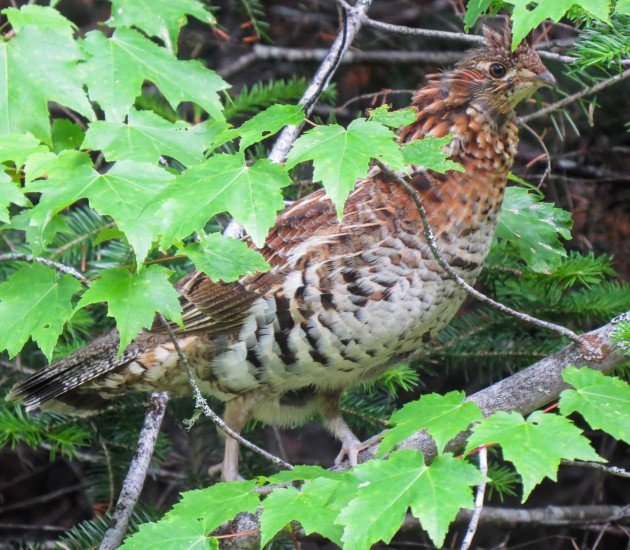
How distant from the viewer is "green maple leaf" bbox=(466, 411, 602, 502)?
202 centimetres

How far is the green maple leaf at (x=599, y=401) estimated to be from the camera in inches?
83.8

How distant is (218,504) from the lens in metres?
2.45

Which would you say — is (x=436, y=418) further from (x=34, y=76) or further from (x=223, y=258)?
(x=34, y=76)

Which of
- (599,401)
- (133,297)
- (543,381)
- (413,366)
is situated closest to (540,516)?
(413,366)

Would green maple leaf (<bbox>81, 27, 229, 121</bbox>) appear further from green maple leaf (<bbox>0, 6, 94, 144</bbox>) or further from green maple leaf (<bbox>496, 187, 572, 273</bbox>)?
green maple leaf (<bbox>496, 187, 572, 273</bbox>)

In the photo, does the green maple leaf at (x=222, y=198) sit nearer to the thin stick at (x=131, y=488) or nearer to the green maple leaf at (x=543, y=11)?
the green maple leaf at (x=543, y=11)

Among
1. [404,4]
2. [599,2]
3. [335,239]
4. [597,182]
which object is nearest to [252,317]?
[335,239]

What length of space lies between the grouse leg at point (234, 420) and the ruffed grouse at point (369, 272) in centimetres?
2

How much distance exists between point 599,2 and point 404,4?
3.17m

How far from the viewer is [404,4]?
18.3 ft

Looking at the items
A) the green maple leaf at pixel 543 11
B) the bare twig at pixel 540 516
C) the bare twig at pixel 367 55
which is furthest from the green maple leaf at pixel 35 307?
the bare twig at pixel 367 55

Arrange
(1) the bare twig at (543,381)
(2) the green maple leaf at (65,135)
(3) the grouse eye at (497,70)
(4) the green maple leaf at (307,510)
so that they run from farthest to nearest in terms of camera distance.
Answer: (3) the grouse eye at (497,70) < (2) the green maple leaf at (65,135) < (1) the bare twig at (543,381) < (4) the green maple leaf at (307,510)

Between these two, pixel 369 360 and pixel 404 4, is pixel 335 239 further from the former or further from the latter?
pixel 404 4

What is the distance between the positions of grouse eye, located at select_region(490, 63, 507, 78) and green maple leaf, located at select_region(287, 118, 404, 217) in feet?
4.02
